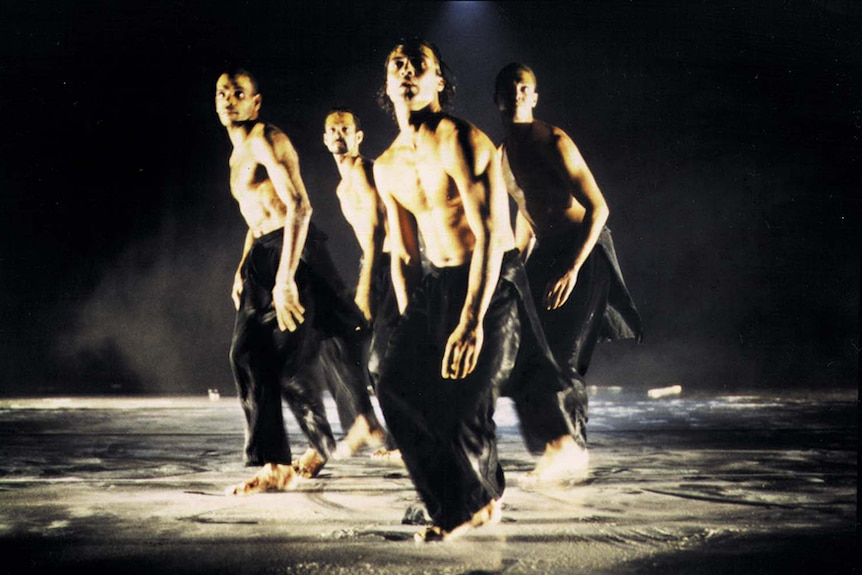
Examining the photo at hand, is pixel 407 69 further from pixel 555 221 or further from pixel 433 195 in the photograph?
pixel 555 221

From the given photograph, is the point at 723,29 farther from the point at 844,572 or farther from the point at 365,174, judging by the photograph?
the point at 844,572

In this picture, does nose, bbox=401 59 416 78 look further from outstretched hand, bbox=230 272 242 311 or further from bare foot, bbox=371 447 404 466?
bare foot, bbox=371 447 404 466

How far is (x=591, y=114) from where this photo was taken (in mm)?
4992

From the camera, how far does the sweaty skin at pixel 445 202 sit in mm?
4559

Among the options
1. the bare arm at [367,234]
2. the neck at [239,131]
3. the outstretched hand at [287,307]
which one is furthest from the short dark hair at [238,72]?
the outstretched hand at [287,307]

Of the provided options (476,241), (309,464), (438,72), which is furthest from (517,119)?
(309,464)

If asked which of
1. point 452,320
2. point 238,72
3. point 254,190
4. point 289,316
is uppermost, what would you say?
point 238,72

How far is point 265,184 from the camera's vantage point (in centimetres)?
494

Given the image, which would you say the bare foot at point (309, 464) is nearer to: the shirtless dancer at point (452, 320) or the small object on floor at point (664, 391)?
the shirtless dancer at point (452, 320)

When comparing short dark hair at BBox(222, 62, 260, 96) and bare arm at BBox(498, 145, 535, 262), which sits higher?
short dark hair at BBox(222, 62, 260, 96)

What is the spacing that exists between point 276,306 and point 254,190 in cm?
64

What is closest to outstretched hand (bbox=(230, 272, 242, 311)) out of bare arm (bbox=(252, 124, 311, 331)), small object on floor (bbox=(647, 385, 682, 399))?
bare arm (bbox=(252, 124, 311, 331))

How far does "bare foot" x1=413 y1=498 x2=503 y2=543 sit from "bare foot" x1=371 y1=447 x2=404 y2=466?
0.57 m

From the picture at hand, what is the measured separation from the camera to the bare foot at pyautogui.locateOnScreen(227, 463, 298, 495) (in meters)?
4.78
